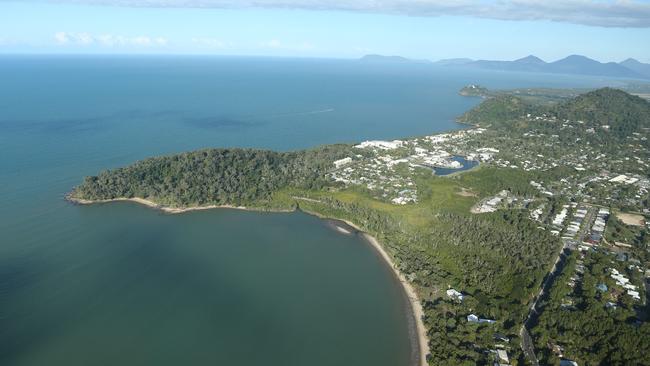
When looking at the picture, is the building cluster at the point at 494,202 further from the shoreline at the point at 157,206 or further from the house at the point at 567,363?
the shoreline at the point at 157,206

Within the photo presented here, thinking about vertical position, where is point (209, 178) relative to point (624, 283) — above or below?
above

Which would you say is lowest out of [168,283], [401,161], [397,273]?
[397,273]

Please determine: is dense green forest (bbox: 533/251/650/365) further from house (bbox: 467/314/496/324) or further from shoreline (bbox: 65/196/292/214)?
shoreline (bbox: 65/196/292/214)

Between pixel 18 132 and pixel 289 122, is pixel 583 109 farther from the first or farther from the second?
pixel 18 132

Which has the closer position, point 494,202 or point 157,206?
point 157,206

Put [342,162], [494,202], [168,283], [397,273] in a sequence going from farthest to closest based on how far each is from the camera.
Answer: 1. [342,162]
2. [494,202]
3. [397,273]
4. [168,283]

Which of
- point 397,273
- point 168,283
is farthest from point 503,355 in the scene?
point 168,283

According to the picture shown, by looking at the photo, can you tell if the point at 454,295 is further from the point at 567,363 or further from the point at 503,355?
the point at 567,363

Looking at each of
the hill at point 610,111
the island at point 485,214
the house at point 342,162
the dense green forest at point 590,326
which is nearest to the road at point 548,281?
the island at point 485,214
